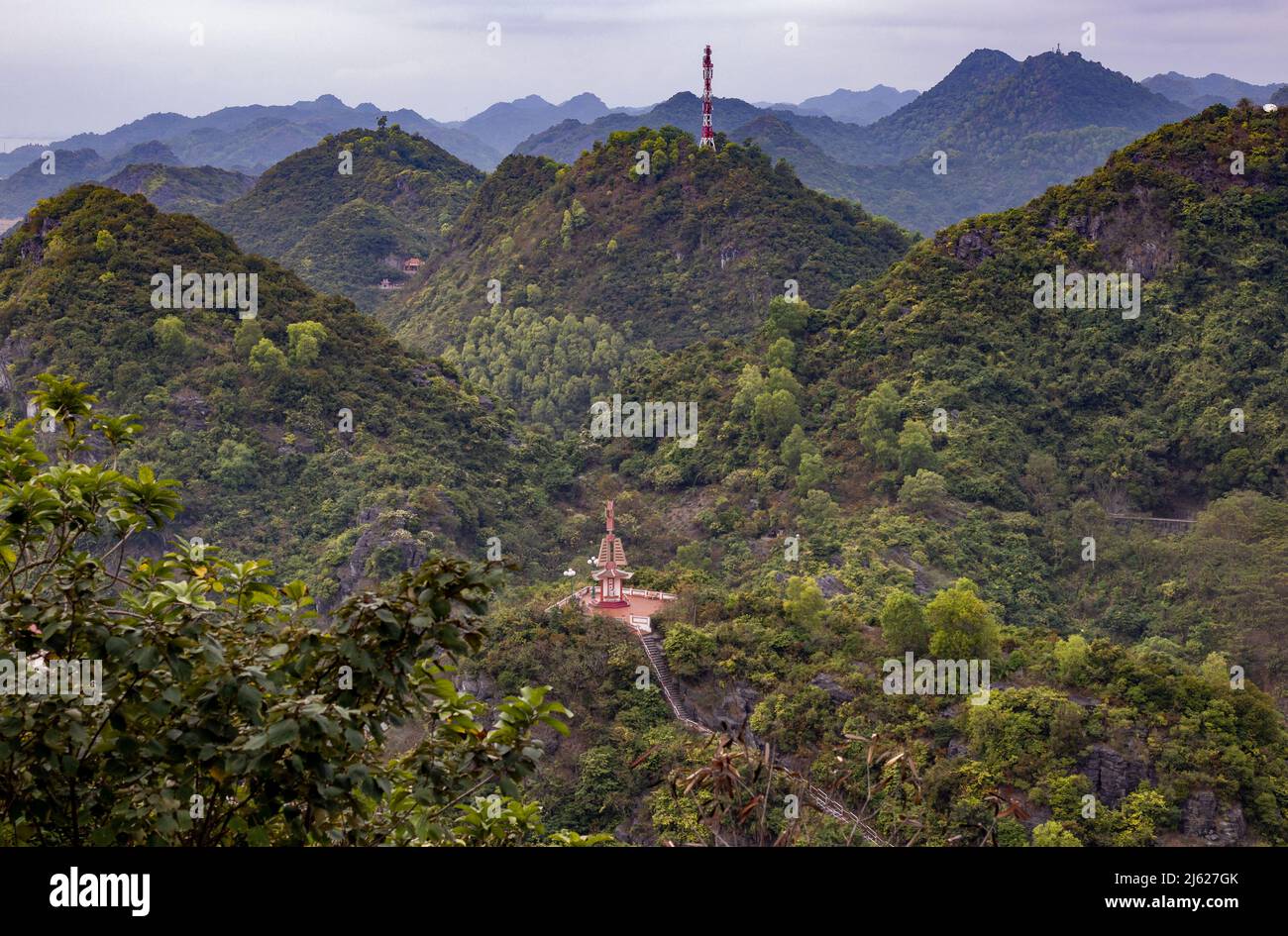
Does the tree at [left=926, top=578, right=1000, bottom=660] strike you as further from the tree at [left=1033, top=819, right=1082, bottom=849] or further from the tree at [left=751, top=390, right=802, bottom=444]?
the tree at [left=751, top=390, right=802, bottom=444]

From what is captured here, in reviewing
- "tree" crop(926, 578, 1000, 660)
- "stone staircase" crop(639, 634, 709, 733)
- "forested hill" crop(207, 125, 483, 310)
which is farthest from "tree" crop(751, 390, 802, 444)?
"forested hill" crop(207, 125, 483, 310)

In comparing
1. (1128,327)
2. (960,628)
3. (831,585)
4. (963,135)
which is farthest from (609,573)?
(963,135)

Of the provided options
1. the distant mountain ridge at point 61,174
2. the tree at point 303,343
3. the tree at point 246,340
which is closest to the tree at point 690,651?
the tree at point 303,343

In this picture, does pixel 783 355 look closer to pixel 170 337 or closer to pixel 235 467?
pixel 235 467

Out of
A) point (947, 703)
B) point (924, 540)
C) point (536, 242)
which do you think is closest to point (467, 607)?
point (947, 703)

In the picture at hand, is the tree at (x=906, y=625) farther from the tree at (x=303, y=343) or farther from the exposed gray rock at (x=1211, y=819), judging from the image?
the tree at (x=303, y=343)

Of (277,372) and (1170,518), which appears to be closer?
(1170,518)

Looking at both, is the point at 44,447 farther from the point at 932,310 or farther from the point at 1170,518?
the point at 1170,518
